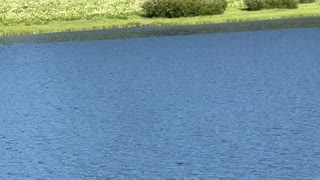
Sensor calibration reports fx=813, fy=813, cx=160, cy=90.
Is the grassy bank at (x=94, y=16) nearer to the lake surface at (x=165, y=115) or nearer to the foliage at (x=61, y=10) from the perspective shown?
the foliage at (x=61, y=10)

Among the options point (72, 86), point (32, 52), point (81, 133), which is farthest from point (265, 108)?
point (32, 52)

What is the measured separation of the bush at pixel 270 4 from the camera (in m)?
92.7

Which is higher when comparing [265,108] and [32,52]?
[265,108]

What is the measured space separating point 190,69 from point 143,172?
27356 millimetres

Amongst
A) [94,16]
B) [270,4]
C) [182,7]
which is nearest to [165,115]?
[182,7]

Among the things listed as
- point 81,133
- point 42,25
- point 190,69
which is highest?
point 81,133

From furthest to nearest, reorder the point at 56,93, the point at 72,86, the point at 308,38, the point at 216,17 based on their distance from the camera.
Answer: the point at 216,17 < the point at 308,38 < the point at 72,86 < the point at 56,93

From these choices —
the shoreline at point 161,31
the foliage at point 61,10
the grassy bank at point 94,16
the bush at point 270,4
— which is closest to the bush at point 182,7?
the grassy bank at point 94,16

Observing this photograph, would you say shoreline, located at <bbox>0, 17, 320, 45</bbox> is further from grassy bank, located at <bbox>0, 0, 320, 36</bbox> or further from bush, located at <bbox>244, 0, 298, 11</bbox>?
bush, located at <bbox>244, 0, 298, 11</bbox>

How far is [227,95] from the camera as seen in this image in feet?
132

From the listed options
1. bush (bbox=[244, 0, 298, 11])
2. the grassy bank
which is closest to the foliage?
the grassy bank

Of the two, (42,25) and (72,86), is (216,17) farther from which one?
(72,86)

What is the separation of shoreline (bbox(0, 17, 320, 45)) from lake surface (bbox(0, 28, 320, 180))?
49.0ft

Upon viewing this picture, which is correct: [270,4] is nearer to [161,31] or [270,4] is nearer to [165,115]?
[161,31]
